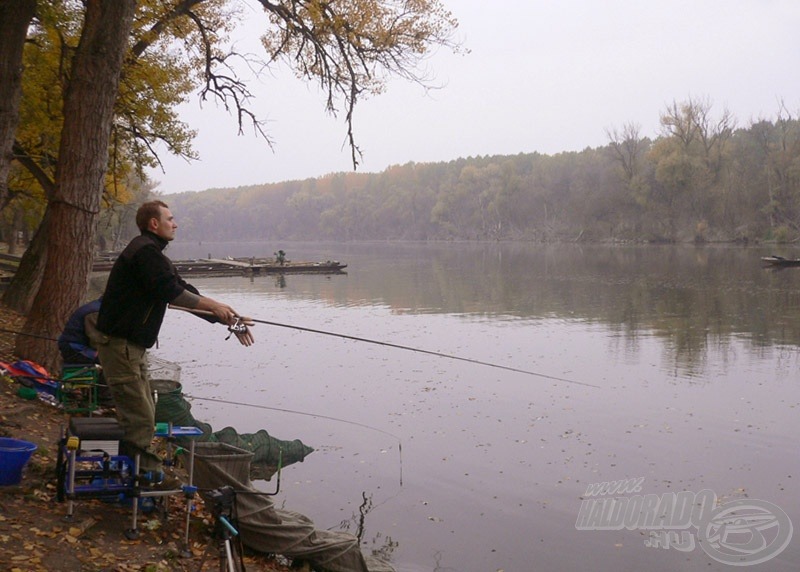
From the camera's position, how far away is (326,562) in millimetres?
6461

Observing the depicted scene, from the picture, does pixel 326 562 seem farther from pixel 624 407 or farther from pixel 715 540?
pixel 624 407

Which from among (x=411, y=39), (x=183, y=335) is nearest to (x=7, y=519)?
(x=411, y=39)

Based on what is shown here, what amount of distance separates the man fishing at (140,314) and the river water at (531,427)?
115 inches

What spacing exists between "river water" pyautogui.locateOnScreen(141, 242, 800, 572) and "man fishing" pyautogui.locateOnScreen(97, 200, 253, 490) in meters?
2.92

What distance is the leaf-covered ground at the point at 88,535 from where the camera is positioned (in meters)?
4.85

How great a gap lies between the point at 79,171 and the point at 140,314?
4.41 metres

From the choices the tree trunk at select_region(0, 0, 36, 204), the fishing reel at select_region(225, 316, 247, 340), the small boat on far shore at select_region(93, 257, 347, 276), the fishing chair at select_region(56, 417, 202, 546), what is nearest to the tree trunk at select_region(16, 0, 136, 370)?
the tree trunk at select_region(0, 0, 36, 204)

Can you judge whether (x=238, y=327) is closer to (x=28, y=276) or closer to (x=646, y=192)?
(x=28, y=276)

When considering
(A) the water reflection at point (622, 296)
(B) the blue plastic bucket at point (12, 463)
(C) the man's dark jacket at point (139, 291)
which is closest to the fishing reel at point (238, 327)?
(C) the man's dark jacket at point (139, 291)

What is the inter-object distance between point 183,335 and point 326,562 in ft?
53.8

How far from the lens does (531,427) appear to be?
11.6 meters

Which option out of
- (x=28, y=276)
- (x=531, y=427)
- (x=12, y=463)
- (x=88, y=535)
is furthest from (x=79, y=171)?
(x=28, y=276)

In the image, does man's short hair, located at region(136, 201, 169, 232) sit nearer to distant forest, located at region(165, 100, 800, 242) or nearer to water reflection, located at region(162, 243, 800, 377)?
water reflection, located at region(162, 243, 800, 377)

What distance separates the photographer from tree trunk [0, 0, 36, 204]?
948 cm
